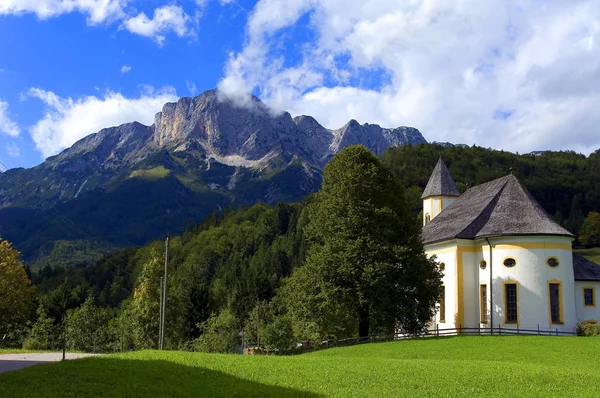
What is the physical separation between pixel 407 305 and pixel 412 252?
3.67 metres

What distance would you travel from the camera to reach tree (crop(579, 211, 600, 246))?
128250 millimetres

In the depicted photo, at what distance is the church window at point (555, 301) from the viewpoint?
40.7 metres

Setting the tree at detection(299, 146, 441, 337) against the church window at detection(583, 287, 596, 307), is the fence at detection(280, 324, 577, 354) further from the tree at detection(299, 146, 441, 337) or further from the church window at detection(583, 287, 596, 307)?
the church window at detection(583, 287, 596, 307)

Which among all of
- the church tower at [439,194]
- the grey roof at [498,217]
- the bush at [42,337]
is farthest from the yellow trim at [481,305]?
the bush at [42,337]

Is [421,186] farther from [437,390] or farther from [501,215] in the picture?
[437,390]

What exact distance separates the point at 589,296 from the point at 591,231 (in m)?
94.4

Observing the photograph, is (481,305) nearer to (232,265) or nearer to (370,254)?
(370,254)

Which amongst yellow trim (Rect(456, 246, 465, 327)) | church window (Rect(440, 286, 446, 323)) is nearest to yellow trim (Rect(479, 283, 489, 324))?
yellow trim (Rect(456, 246, 465, 327))

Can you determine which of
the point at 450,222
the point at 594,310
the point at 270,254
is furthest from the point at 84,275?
the point at 594,310

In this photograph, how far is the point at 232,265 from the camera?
13300cm

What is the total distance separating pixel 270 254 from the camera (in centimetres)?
13250

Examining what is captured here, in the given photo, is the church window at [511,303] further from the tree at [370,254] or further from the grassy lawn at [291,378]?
the grassy lawn at [291,378]

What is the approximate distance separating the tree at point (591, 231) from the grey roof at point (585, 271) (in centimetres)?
9224

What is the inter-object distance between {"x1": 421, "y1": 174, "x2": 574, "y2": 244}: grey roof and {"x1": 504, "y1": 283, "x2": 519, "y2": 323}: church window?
3.93 meters
